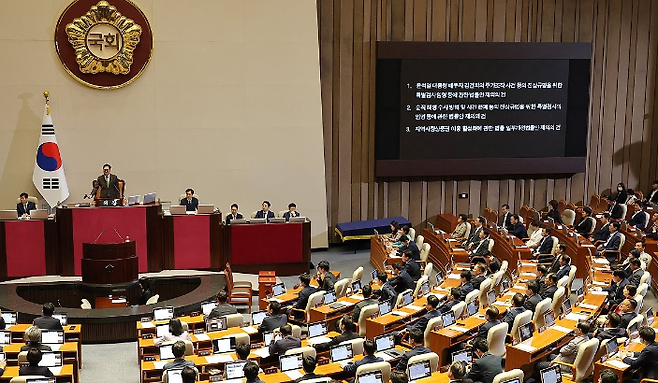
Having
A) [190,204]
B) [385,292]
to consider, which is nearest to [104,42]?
[190,204]

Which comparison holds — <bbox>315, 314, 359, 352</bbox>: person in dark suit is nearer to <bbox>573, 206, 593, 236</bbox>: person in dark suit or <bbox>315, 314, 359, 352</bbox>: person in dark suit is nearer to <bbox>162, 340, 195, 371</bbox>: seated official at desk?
<bbox>162, 340, 195, 371</bbox>: seated official at desk

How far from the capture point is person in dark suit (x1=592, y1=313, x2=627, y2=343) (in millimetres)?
9148

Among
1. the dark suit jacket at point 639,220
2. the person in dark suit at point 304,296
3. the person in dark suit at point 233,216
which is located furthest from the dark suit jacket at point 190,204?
the dark suit jacket at point 639,220

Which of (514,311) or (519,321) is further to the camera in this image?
(514,311)

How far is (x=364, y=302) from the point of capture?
11141 millimetres

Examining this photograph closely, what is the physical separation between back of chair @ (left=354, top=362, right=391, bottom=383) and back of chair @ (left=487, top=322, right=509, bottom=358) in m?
1.45

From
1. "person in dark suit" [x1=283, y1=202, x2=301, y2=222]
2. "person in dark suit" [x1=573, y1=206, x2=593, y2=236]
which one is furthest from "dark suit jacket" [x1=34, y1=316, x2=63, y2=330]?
"person in dark suit" [x1=573, y1=206, x2=593, y2=236]

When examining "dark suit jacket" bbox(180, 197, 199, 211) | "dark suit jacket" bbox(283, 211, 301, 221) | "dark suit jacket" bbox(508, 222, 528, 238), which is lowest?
"dark suit jacket" bbox(508, 222, 528, 238)

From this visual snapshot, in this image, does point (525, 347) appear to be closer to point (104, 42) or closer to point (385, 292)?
point (385, 292)

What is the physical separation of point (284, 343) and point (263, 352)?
40 cm

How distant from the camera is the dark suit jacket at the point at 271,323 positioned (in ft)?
32.8

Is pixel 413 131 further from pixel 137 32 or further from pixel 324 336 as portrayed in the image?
pixel 324 336

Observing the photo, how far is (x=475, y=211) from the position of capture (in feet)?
63.1

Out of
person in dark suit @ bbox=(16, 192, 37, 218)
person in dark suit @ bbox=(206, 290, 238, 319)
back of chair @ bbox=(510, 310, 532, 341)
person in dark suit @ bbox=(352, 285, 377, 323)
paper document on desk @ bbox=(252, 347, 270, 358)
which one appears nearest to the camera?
paper document on desk @ bbox=(252, 347, 270, 358)
